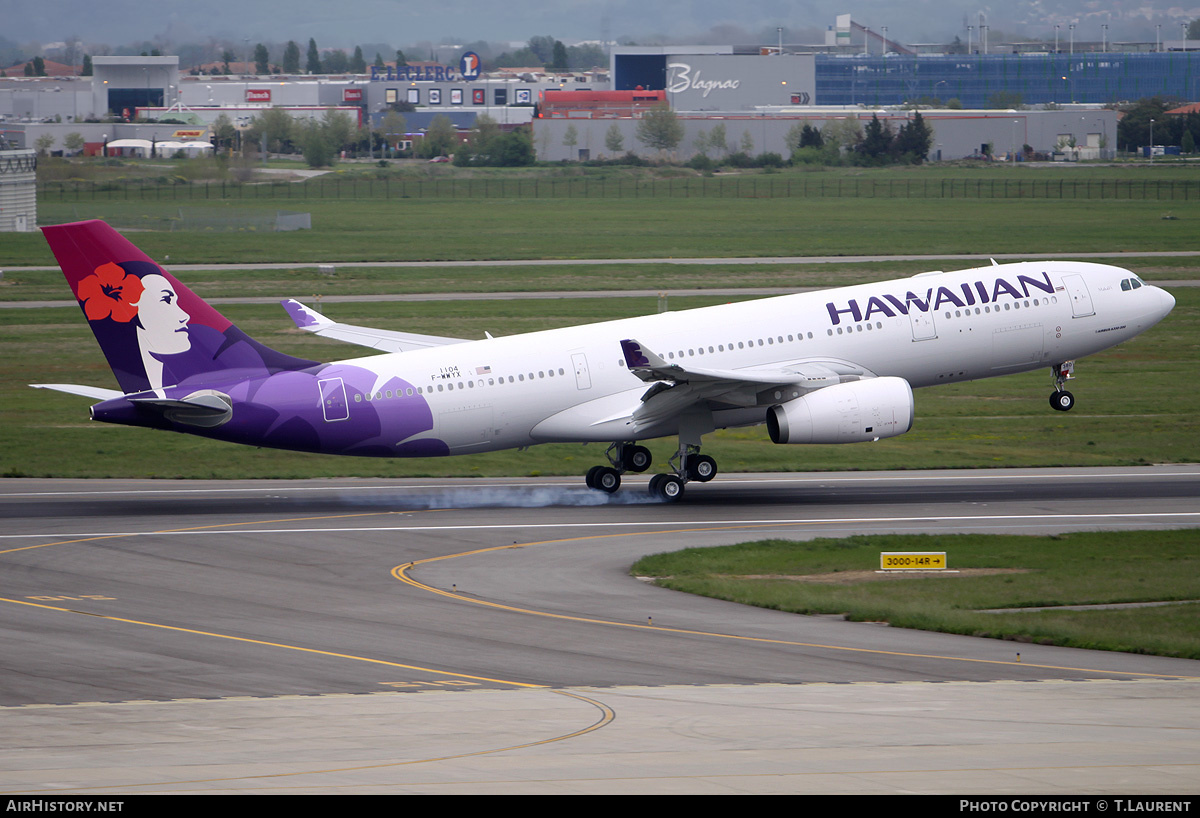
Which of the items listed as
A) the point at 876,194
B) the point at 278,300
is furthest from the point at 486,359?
the point at 876,194

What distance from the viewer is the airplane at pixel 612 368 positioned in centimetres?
3712

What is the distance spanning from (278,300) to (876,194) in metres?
96.7

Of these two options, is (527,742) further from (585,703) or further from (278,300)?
(278,300)

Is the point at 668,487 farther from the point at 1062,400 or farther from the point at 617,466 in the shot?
the point at 1062,400

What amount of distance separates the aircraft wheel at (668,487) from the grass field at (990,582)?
6164 mm

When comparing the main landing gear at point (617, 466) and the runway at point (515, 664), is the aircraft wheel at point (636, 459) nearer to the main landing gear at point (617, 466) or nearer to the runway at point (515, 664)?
the main landing gear at point (617, 466)

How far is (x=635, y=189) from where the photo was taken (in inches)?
6934

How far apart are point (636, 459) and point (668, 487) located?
2.46 m

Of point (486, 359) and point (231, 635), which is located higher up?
point (486, 359)

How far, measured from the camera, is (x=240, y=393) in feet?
124

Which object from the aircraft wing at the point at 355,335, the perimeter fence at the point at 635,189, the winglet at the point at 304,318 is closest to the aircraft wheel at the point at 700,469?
the aircraft wing at the point at 355,335

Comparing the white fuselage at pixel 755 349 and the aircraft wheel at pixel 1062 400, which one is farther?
the aircraft wheel at pixel 1062 400

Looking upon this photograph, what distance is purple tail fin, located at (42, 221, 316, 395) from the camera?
120ft
